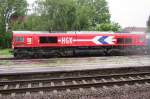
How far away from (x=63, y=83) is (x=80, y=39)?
16.2 meters

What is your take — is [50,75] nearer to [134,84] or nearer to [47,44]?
[134,84]

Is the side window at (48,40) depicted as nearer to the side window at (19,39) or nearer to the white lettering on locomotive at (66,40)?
the white lettering on locomotive at (66,40)

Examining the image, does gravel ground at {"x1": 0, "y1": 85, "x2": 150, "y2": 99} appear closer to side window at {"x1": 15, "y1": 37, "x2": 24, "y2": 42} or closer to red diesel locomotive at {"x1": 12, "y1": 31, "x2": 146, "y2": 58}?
red diesel locomotive at {"x1": 12, "y1": 31, "x2": 146, "y2": 58}

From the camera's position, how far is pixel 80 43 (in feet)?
95.0

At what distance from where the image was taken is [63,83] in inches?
512

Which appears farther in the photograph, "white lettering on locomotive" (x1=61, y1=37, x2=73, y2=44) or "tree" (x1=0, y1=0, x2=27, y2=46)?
"tree" (x1=0, y1=0, x2=27, y2=46)

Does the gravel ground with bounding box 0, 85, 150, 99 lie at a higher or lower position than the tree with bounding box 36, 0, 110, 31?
lower

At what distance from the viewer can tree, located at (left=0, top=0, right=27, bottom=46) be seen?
176 feet

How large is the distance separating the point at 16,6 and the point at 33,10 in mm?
11204

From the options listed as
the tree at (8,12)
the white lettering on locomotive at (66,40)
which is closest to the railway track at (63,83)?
the white lettering on locomotive at (66,40)

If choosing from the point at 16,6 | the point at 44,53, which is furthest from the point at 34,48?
the point at 16,6

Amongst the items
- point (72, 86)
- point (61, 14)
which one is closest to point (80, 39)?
point (72, 86)

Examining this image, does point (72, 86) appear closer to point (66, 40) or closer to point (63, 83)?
point (63, 83)

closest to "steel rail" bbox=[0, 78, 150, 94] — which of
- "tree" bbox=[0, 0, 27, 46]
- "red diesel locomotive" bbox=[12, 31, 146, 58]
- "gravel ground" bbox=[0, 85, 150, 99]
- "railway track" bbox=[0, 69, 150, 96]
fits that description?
"railway track" bbox=[0, 69, 150, 96]
